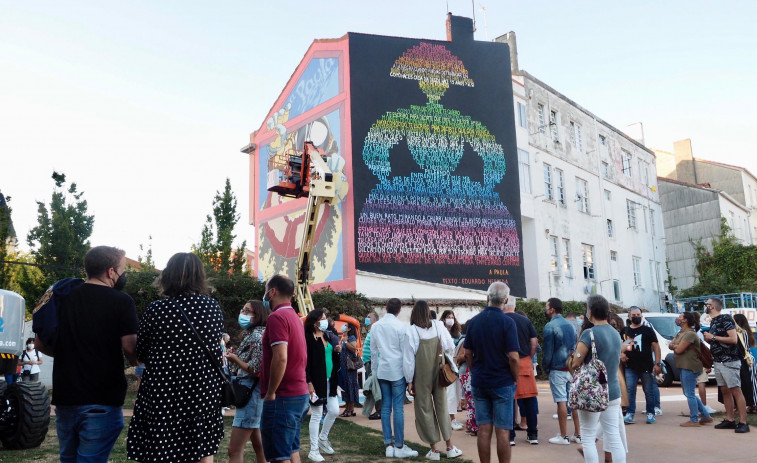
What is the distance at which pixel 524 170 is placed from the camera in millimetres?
28562

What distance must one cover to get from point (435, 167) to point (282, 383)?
68.0 feet

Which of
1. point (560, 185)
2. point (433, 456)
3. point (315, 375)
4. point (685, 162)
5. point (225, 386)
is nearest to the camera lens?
point (225, 386)

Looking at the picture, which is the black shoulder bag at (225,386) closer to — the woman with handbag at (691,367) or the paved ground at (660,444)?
the paved ground at (660,444)

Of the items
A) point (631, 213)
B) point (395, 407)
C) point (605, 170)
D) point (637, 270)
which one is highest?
point (605, 170)

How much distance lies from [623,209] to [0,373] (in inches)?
1333

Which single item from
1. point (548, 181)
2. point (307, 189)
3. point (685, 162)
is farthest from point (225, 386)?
point (685, 162)

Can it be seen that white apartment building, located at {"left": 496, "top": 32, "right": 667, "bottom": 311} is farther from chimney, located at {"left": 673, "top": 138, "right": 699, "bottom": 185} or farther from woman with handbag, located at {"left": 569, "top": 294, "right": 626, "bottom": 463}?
woman with handbag, located at {"left": 569, "top": 294, "right": 626, "bottom": 463}

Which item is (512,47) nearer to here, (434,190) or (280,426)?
(434,190)

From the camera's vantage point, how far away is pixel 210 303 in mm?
4160

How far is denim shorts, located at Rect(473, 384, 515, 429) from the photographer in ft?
20.3

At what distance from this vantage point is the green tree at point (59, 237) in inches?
904

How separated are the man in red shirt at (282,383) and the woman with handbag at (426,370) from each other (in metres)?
2.76

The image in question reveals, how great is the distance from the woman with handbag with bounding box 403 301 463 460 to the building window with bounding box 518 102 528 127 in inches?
889

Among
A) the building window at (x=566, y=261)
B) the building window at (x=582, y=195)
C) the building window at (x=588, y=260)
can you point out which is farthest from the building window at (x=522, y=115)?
the building window at (x=588, y=260)
